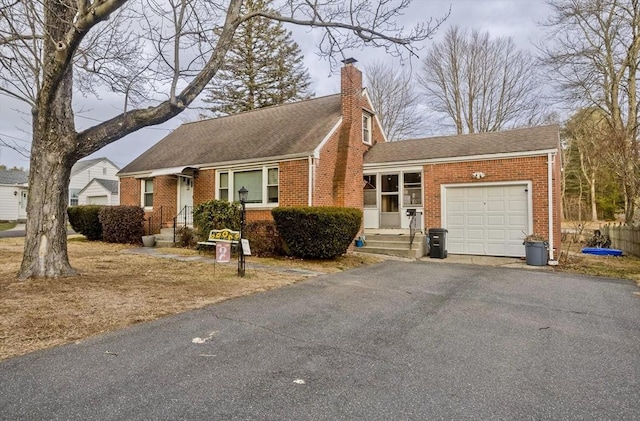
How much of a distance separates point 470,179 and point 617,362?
8892mm

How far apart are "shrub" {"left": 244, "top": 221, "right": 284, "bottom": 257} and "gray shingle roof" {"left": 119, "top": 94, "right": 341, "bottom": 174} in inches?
105

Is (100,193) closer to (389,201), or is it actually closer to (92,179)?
(92,179)

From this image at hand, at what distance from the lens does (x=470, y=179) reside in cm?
1198

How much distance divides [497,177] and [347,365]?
995 cm

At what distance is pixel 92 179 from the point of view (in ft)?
101

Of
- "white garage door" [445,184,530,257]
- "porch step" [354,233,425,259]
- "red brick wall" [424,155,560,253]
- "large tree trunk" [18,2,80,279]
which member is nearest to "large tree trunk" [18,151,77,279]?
"large tree trunk" [18,2,80,279]

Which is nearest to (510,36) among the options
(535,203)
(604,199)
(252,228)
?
(604,199)

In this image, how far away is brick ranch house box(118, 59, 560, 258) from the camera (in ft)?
36.9

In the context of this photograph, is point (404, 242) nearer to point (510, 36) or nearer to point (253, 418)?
point (253, 418)

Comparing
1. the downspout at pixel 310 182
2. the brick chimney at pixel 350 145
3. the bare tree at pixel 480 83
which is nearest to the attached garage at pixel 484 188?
the brick chimney at pixel 350 145

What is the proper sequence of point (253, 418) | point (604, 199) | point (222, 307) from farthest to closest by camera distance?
point (604, 199) → point (222, 307) → point (253, 418)

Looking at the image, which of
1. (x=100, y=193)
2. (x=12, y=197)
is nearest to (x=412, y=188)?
(x=100, y=193)

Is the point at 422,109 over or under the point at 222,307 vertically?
over

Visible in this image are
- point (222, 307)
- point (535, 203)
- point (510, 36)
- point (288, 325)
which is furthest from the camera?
point (510, 36)
